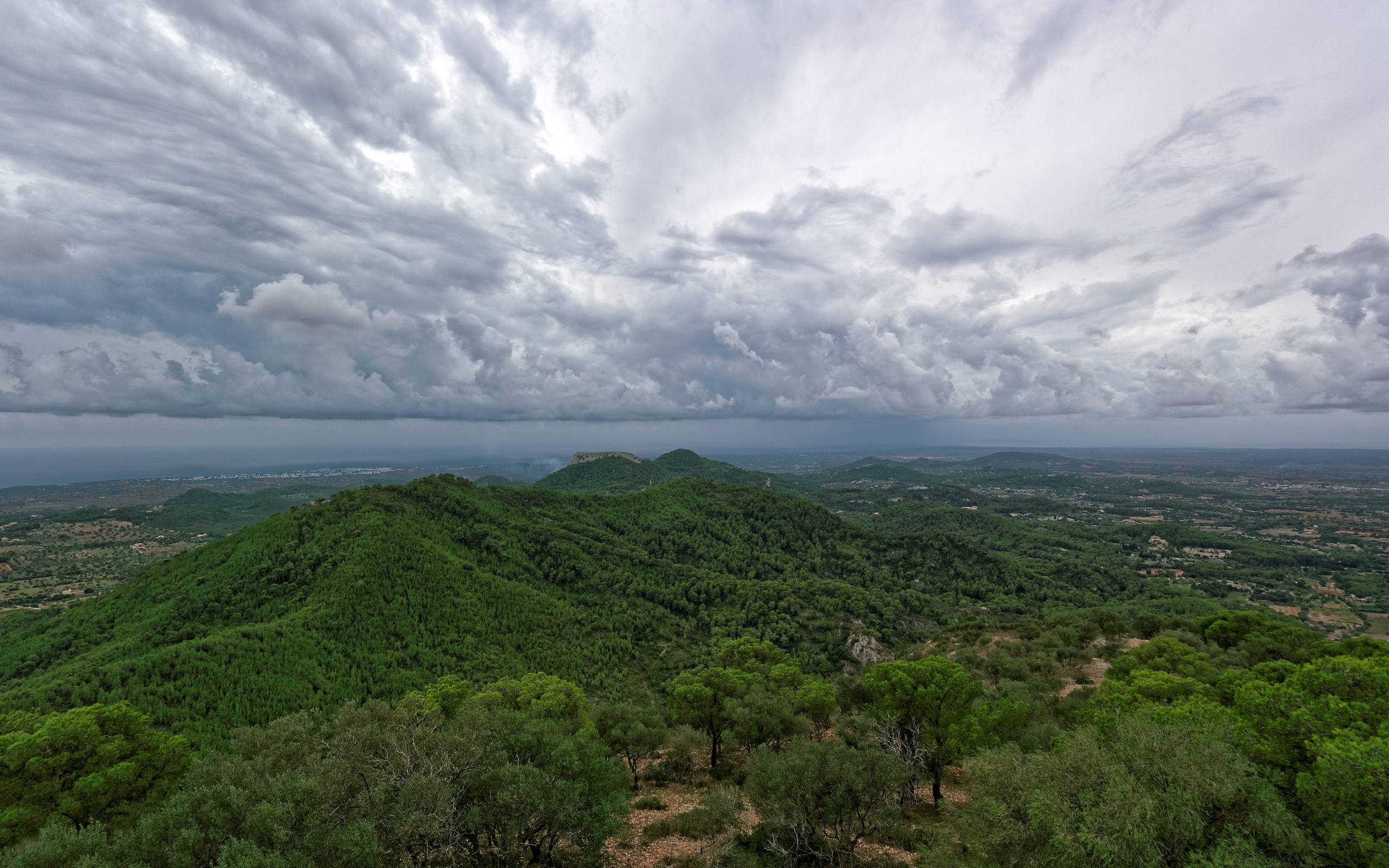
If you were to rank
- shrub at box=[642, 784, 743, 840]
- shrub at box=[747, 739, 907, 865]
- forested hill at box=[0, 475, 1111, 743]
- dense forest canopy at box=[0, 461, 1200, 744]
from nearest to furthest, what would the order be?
shrub at box=[747, 739, 907, 865]
shrub at box=[642, 784, 743, 840]
forested hill at box=[0, 475, 1111, 743]
dense forest canopy at box=[0, 461, 1200, 744]

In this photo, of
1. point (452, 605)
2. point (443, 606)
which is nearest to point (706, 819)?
point (443, 606)

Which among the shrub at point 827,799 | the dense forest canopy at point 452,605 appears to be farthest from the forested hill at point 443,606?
the shrub at point 827,799

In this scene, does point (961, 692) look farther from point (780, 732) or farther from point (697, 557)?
point (697, 557)

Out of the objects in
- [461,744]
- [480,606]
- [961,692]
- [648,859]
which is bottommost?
[480,606]

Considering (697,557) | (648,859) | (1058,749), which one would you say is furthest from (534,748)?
(697,557)

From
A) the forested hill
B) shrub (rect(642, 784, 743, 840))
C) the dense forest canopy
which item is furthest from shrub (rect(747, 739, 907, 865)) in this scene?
the dense forest canopy

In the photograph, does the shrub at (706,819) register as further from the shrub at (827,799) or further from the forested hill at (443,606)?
the forested hill at (443,606)

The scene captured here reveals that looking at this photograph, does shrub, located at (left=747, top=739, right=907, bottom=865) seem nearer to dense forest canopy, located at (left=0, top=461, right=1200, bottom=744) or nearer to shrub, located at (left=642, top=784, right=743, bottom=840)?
shrub, located at (left=642, top=784, right=743, bottom=840)

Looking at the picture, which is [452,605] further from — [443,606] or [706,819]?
[706,819]
